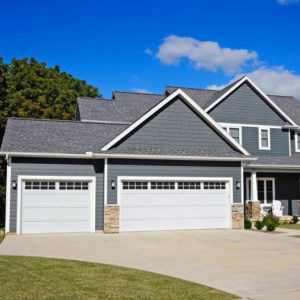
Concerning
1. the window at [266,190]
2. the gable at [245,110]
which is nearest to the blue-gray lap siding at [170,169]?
the window at [266,190]

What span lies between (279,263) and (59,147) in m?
11.1

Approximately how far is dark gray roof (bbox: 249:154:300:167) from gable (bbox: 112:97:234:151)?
462 centimetres

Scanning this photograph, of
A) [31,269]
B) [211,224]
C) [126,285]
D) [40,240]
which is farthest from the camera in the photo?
[211,224]

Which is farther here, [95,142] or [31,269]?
[95,142]

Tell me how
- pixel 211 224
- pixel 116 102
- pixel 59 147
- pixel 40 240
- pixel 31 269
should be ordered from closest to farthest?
pixel 31 269, pixel 40 240, pixel 59 147, pixel 211 224, pixel 116 102

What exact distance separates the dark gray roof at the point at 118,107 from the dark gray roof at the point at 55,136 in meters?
4.68

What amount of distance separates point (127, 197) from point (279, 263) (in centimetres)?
882

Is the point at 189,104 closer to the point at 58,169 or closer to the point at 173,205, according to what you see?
the point at 173,205

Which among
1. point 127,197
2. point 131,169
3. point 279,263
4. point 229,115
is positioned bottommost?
point 279,263

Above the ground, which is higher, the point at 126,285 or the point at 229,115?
the point at 229,115

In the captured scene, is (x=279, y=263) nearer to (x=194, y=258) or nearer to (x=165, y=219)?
(x=194, y=258)

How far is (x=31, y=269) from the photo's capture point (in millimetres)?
9719

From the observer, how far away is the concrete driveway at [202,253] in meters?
8.90

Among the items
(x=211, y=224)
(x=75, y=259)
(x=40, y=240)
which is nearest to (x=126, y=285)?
(x=75, y=259)
